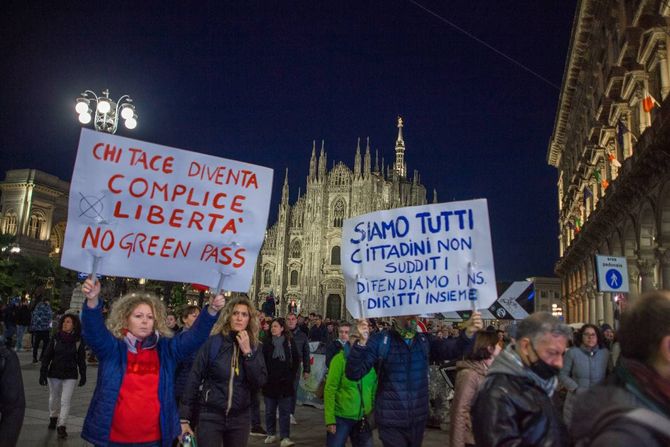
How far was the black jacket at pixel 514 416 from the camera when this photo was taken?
2422mm

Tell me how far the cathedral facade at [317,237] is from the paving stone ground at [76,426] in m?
54.0

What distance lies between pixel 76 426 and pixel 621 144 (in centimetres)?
2084

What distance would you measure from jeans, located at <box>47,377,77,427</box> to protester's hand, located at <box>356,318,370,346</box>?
4768 mm

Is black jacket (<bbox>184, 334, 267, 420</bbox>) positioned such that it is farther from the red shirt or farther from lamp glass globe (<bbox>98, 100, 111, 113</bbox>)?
lamp glass globe (<bbox>98, 100, 111, 113</bbox>)

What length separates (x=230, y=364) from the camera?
4.62m

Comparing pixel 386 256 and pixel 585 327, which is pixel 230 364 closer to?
pixel 386 256

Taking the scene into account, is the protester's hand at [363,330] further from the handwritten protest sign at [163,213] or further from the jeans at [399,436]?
the handwritten protest sign at [163,213]

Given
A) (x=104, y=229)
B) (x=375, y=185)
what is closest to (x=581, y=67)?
(x=104, y=229)

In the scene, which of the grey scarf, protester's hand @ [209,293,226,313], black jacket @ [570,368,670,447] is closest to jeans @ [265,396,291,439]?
the grey scarf

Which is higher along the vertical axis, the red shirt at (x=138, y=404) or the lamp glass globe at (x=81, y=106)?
the lamp glass globe at (x=81, y=106)

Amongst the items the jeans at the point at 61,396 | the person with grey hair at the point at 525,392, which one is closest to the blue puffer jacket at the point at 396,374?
the person with grey hair at the point at 525,392

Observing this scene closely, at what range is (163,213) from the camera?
429cm

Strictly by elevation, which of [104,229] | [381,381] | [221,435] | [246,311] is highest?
[104,229]

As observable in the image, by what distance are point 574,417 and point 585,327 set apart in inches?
223
